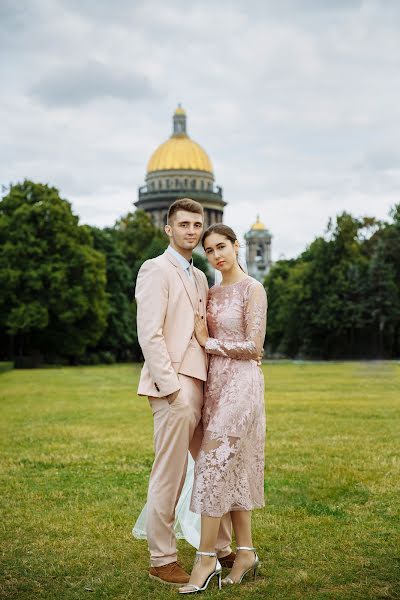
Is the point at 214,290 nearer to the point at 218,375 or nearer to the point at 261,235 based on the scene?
the point at 218,375

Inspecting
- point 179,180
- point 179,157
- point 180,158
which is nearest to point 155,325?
point 179,180

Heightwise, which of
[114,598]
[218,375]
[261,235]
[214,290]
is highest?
[261,235]

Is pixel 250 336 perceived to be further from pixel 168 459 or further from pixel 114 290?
pixel 114 290

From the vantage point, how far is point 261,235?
12888 centimetres

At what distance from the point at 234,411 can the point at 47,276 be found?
137 feet

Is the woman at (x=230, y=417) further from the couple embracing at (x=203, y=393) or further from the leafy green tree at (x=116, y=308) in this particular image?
the leafy green tree at (x=116, y=308)

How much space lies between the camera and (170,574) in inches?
240

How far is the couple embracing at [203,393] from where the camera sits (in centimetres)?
606

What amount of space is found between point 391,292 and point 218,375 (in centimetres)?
5188

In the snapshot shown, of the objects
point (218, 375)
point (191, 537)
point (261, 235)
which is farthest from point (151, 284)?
point (261, 235)

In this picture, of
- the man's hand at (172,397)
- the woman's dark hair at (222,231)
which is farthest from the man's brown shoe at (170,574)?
the woman's dark hair at (222,231)

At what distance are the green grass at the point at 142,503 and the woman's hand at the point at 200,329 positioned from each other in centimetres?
170

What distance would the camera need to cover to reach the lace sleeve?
6094mm

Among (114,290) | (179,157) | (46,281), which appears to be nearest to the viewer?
(46,281)
